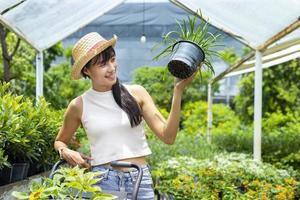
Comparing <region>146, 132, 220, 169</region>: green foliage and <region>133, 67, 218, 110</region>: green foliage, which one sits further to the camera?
<region>133, 67, 218, 110</region>: green foliage

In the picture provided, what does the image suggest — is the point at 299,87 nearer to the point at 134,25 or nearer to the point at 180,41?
the point at 134,25

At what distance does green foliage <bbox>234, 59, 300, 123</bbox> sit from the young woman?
382 inches

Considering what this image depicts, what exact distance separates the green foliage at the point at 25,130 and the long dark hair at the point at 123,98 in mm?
839

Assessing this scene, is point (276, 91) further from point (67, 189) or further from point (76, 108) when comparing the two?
point (67, 189)

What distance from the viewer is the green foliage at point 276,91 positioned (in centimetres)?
1242

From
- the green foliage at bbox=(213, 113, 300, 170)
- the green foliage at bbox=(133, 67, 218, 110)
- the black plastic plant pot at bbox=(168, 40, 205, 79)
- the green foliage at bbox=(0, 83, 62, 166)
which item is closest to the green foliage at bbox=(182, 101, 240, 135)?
the green foliage at bbox=(133, 67, 218, 110)

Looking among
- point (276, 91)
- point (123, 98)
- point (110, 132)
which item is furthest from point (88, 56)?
point (276, 91)

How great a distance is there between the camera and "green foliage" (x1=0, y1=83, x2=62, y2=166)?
3.28 m

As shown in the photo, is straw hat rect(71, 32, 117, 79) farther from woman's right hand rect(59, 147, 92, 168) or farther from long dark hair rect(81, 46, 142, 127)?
woman's right hand rect(59, 147, 92, 168)

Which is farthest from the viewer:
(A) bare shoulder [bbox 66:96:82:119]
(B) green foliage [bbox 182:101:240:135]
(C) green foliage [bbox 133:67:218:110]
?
(C) green foliage [bbox 133:67:218:110]

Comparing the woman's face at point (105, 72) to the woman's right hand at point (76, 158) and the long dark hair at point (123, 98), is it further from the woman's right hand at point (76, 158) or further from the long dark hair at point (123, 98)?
the woman's right hand at point (76, 158)

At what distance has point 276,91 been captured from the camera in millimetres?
12961

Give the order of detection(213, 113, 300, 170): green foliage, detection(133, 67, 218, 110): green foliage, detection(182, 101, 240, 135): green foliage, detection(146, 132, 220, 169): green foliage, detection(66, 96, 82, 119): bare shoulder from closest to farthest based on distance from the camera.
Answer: detection(66, 96, 82, 119): bare shoulder → detection(213, 113, 300, 170): green foliage → detection(146, 132, 220, 169): green foliage → detection(182, 101, 240, 135): green foliage → detection(133, 67, 218, 110): green foliage

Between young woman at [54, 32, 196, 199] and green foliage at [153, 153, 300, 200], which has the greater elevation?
young woman at [54, 32, 196, 199]
